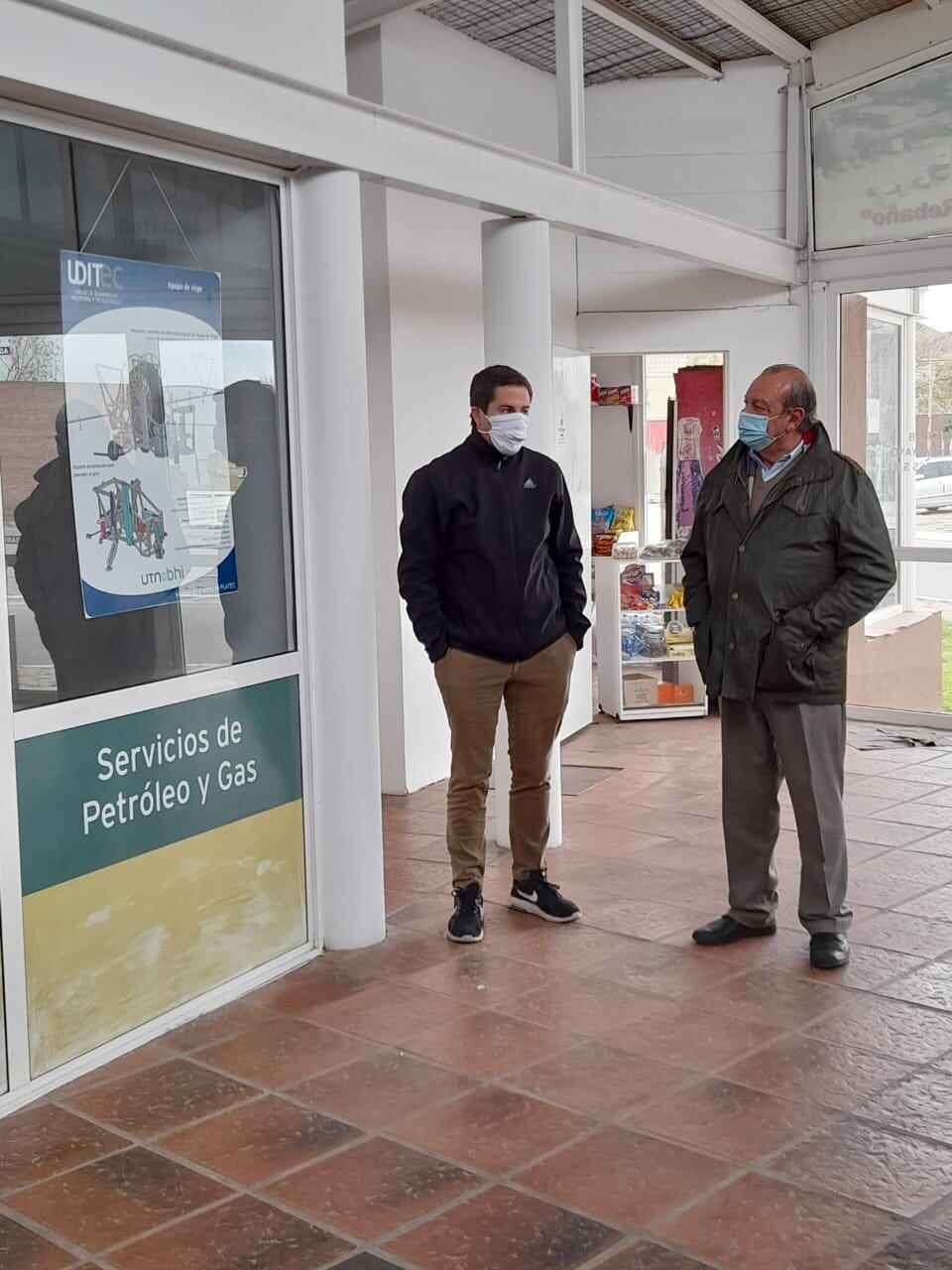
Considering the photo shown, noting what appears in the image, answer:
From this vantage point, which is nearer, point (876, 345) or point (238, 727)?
point (238, 727)

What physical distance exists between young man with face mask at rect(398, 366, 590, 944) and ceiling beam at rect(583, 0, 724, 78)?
10.3 feet

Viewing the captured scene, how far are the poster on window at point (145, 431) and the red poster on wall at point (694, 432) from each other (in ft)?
18.9

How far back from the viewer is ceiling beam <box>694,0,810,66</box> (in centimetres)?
693

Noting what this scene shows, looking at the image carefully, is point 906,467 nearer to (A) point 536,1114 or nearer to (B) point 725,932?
(B) point 725,932

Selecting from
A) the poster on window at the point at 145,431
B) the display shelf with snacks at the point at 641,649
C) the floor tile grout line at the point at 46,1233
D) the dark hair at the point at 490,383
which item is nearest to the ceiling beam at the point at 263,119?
the poster on window at the point at 145,431

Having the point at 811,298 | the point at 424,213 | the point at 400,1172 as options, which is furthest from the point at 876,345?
the point at 400,1172

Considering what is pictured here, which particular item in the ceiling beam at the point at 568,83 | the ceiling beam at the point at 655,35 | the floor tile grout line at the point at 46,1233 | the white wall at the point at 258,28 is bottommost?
the floor tile grout line at the point at 46,1233

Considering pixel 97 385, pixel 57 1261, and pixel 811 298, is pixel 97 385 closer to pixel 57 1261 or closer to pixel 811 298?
pixel 57 1261

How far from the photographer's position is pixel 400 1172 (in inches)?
119

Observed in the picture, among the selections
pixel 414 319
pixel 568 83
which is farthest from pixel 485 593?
pixel 414 319

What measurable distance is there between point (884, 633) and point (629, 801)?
256cm

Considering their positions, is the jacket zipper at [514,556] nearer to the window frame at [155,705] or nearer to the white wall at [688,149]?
the window frame at [155,705]

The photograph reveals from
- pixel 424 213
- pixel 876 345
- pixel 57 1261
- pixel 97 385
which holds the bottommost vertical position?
pixel 57 1261

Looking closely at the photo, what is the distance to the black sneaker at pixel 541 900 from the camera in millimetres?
4672
